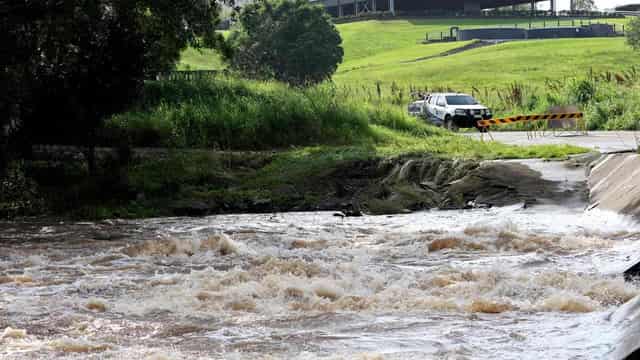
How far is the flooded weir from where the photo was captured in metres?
9.77

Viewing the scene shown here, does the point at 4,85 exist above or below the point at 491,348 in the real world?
above

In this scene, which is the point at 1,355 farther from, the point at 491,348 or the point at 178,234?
the point at 178,234

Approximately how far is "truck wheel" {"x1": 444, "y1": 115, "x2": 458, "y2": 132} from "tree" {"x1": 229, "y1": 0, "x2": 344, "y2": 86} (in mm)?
25145

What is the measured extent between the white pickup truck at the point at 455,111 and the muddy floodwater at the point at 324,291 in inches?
955

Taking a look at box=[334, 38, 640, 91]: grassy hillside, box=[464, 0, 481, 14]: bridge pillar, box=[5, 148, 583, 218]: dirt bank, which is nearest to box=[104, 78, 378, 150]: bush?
box=[5, 148, 583, 218]: dirt bank

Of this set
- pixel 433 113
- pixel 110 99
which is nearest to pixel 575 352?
pixel 110 99

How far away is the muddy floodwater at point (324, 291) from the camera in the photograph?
977 centimetres

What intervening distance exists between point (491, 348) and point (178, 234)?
10.3 metres

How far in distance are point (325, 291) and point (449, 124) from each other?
1263 inches

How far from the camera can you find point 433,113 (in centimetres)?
4581

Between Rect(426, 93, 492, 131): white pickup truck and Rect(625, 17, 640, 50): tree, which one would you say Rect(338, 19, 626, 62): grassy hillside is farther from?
Rect(426, 93, 492, 131): white pickup truck

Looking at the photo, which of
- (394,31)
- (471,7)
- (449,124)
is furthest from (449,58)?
(449,124)

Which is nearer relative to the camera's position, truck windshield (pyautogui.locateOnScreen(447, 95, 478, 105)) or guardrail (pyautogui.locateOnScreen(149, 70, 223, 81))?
guardrail (pyautogui.locateOnScreen(149, 70, 223, 81))

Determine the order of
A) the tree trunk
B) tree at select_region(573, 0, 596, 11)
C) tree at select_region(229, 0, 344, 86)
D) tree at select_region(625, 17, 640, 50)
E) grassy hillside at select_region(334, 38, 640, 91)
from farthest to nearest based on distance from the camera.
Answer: tree at select_region(573, 0, 596, 11) → tree at select_region(625, 17, 640, 50) → grassy hillside at select_region(334, 38, 640, 91) → tree at select_region(229, 0, 344, 86) → the tree trunk
